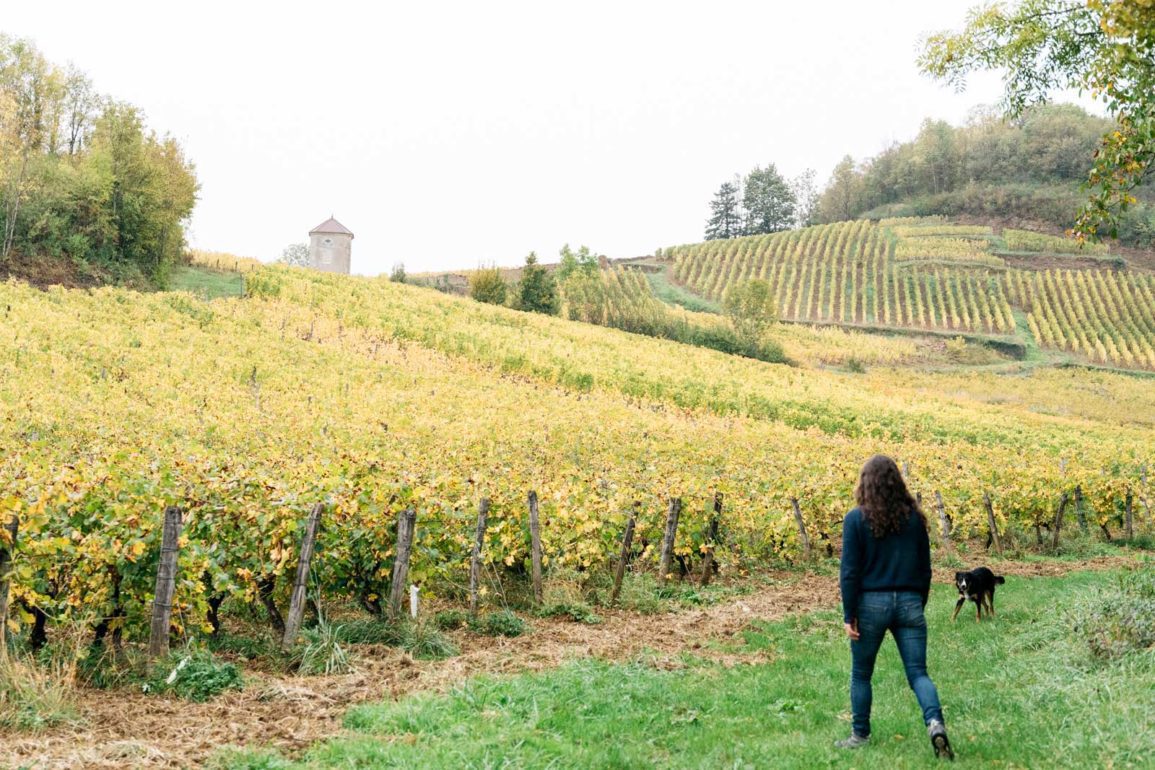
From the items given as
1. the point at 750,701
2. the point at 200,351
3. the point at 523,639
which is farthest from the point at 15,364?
the point at 750,701

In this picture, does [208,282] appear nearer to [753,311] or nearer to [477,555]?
[753,311]

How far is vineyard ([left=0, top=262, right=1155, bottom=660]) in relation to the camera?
743 centimetres

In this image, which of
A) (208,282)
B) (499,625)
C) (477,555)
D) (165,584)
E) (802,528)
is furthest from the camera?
(208,282)

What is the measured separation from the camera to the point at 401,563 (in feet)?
26.8

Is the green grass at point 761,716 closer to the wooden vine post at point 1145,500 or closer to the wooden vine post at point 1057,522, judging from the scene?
the wooden vine post at point 1057,522

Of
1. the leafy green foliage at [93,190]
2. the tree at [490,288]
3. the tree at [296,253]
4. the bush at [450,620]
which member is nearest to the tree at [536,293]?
the tree at [490,288]

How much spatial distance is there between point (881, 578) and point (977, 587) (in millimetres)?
5404

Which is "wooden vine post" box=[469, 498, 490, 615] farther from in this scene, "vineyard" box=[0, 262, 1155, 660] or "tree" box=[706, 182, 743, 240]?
"tree" box=[706, 182, 743, 240]

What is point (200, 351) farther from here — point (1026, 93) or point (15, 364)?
point (1026, 93)

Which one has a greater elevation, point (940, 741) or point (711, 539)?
point (940, 741)

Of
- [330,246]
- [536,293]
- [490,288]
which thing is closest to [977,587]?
[536,293]

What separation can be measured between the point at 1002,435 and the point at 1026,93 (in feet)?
80.8

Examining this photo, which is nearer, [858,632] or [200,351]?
[858,632]

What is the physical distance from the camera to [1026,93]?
11117mm
